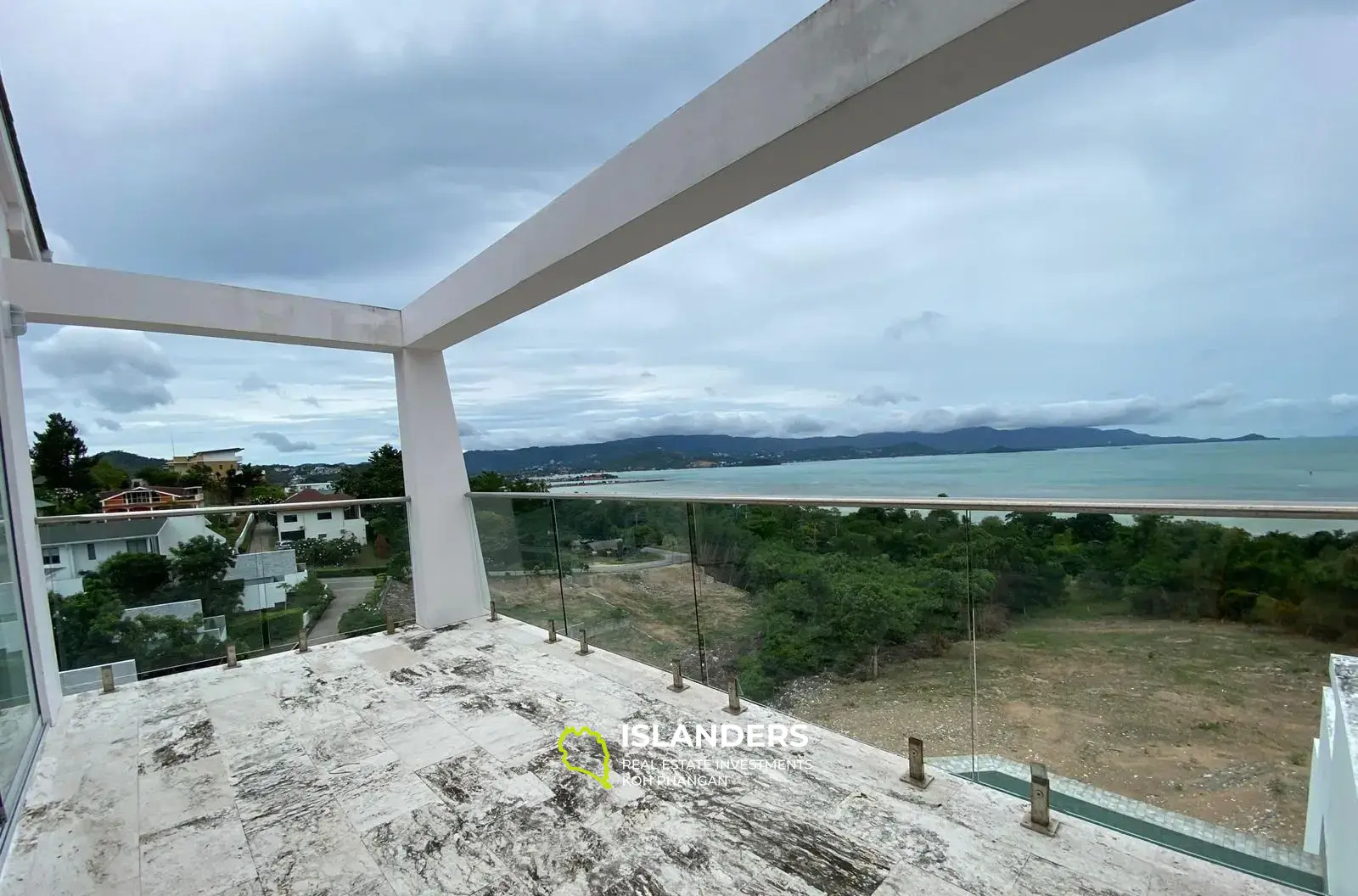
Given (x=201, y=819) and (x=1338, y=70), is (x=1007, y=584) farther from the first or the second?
(x=1338, y=70)

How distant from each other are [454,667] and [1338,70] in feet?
20.5

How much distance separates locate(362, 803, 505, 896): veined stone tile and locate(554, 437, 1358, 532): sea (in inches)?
67.8

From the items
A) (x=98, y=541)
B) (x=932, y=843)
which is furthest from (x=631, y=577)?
(x=98, y=541)

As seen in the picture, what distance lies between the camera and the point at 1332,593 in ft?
4.03

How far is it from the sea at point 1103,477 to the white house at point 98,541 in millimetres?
2862

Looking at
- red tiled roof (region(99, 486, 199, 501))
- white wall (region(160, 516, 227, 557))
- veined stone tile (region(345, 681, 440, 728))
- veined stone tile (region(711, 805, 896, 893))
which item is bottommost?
veined stone tile (region(345, 681, 440, 728))

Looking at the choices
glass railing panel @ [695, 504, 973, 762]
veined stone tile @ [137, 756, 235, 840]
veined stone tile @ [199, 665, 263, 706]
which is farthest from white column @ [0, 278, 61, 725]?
glass railing panel @ [695, 504, 973, 762]

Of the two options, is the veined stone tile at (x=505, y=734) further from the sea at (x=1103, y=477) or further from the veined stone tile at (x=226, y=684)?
the veined stone tile at (x=226, y=684)

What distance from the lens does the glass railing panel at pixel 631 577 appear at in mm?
2961

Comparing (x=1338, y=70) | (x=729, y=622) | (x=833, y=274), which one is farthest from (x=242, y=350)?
(x=1338, y=70)

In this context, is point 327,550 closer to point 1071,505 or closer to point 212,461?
point 212,461

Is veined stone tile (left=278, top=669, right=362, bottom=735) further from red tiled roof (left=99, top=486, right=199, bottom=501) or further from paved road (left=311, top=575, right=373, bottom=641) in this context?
red tiled roof (left=99, top=486, right=199, bottom=501)

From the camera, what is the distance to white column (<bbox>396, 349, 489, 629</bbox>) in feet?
14.5

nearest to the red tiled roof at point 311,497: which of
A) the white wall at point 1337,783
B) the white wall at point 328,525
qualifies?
the white wall at point 328,525
